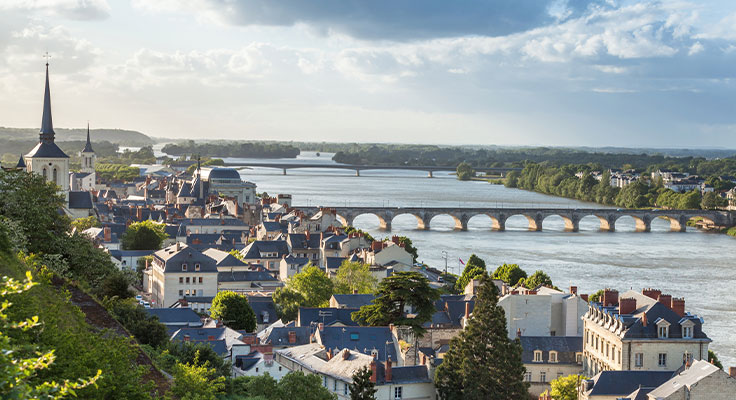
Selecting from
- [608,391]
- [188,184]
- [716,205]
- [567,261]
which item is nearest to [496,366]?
[608,391]

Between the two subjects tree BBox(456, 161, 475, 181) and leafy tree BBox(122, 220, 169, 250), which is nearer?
leafy tree BBox(122, 220, 169, 250)

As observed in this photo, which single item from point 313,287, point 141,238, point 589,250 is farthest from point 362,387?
point 589,250

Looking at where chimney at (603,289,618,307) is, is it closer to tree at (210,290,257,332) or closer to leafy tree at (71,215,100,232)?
tree at (210,290,257,332)

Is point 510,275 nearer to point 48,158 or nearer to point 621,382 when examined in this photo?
point 621,382

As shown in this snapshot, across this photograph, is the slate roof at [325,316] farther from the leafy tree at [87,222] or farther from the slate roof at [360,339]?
the leafy tree at [87,222]

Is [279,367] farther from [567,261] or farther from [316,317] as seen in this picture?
[567,261]

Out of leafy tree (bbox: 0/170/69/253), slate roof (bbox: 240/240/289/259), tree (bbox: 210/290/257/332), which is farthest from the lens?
slate roof (bbox: 240/240/289/259)

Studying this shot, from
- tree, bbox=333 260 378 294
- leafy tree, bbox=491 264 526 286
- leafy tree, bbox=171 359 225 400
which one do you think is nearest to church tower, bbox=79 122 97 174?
leafy tree, bbox=491 264 526 286
